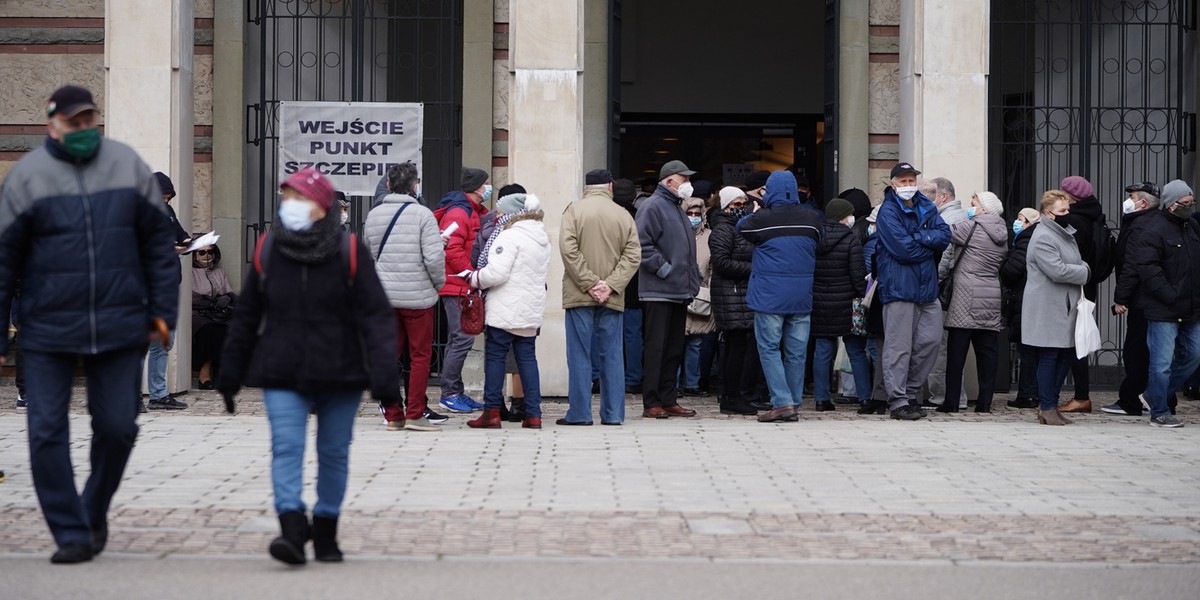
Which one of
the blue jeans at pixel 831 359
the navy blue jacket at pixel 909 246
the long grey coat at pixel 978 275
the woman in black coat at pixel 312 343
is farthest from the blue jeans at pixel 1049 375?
the woman in black coat at pixel 312 343

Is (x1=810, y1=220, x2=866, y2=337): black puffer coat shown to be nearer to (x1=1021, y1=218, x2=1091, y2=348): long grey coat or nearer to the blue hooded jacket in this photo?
the blue hooded jacket

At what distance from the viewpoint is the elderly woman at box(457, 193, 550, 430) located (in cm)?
1077

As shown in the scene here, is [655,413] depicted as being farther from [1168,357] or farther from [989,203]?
[1168,357]

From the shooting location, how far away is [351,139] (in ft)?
48.6

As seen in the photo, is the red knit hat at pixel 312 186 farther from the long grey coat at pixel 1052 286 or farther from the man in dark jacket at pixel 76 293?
the long grey coat at pixel 1052 286

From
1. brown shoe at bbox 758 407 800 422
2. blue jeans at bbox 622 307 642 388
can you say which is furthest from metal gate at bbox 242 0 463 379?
brown shoe at bbox 758 407 800 422

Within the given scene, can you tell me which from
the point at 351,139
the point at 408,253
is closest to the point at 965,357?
the point at 408,253

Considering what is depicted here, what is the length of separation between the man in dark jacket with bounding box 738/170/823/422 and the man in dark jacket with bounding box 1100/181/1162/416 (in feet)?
7.44

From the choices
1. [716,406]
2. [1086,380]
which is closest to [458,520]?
[716,406]

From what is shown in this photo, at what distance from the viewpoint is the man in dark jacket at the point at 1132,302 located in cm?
1174

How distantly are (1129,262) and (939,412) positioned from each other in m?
1.94

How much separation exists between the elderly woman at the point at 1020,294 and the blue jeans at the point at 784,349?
66.5 inches

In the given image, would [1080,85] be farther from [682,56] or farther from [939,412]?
[682,56]

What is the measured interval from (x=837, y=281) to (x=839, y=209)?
577 millimetres
